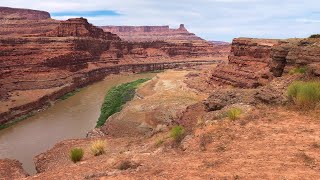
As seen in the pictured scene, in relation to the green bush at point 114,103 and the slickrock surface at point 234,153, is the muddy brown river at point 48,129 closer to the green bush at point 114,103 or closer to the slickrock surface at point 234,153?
the green bush at point 114,103

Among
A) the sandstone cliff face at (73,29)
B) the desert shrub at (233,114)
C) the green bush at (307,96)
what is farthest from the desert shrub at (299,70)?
the sandstone cliff face at (73,29)

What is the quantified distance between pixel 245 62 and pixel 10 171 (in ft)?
75.5

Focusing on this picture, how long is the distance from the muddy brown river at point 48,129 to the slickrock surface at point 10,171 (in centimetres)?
101

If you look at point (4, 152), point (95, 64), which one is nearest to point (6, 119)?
point (4, 152)

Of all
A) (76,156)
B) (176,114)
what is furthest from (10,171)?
(176,114)

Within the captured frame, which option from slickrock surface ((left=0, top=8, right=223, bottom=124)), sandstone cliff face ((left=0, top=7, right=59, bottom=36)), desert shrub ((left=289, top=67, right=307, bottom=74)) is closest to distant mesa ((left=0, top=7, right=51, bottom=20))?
sandstone cliff face ((left=0, top=7, right=59, bottom=36))

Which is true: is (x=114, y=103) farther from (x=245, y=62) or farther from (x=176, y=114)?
(x=176, y=114)

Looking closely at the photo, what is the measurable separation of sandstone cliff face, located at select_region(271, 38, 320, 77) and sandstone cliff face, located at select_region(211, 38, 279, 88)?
8989mm

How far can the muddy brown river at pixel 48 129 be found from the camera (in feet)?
78.6

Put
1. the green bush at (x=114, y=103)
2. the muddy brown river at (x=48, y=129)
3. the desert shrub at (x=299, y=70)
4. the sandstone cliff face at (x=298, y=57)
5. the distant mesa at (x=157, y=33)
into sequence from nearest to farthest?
the desert shrub at (x=299, y=70)
the sandstone cliff face at (x=298, y=57)
the muddy brown river at (x=48, y=129)
the green bush at (x=114, y=103)
the distant mesa at (x=157, y=33)

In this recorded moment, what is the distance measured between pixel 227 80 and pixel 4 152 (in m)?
19.8

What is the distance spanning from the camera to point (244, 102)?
14633 millimetres

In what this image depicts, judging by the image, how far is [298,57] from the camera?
58.9 feet

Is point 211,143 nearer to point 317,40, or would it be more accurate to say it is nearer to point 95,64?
point 317,40
